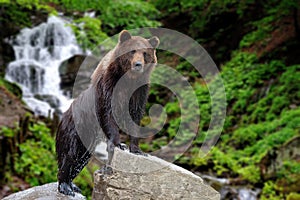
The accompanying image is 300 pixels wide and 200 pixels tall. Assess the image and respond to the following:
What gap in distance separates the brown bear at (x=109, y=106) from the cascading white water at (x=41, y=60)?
10.4 metres

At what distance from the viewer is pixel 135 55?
3455mm

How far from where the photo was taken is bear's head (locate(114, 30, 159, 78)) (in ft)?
11.3

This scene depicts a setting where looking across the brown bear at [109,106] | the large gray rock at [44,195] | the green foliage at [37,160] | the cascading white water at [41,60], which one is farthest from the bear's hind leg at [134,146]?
the cascading white water at [41,60]

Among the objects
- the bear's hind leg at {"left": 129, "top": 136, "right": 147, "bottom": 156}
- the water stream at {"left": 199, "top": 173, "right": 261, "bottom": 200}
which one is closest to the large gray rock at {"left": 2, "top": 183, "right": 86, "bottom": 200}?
the bear's hind leg at {"left": 129, "top": 136, "right": 147, "bottom": 156}

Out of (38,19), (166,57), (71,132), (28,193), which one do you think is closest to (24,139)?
(28,193)

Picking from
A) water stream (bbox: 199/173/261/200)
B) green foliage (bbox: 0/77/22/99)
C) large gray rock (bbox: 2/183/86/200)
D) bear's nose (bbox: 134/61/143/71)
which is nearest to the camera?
bear's nose (bbox: 134/61/143/71)

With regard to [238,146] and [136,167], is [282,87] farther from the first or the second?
[136,167]

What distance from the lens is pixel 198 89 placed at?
50.0 ft

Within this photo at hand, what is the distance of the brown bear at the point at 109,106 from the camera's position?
139 inches

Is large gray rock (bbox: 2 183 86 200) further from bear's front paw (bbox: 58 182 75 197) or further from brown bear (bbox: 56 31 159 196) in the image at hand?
brown bear (bbox: 56 31 159 196)

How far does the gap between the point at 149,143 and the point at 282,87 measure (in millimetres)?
4629

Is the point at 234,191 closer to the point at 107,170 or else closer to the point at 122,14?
the point at 122,14

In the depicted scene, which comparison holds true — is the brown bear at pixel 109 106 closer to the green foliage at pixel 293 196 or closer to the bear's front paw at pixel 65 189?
the bear's front paw at pixel 65 189

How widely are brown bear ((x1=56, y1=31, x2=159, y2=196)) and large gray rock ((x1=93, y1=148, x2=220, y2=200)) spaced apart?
0.59 feet
